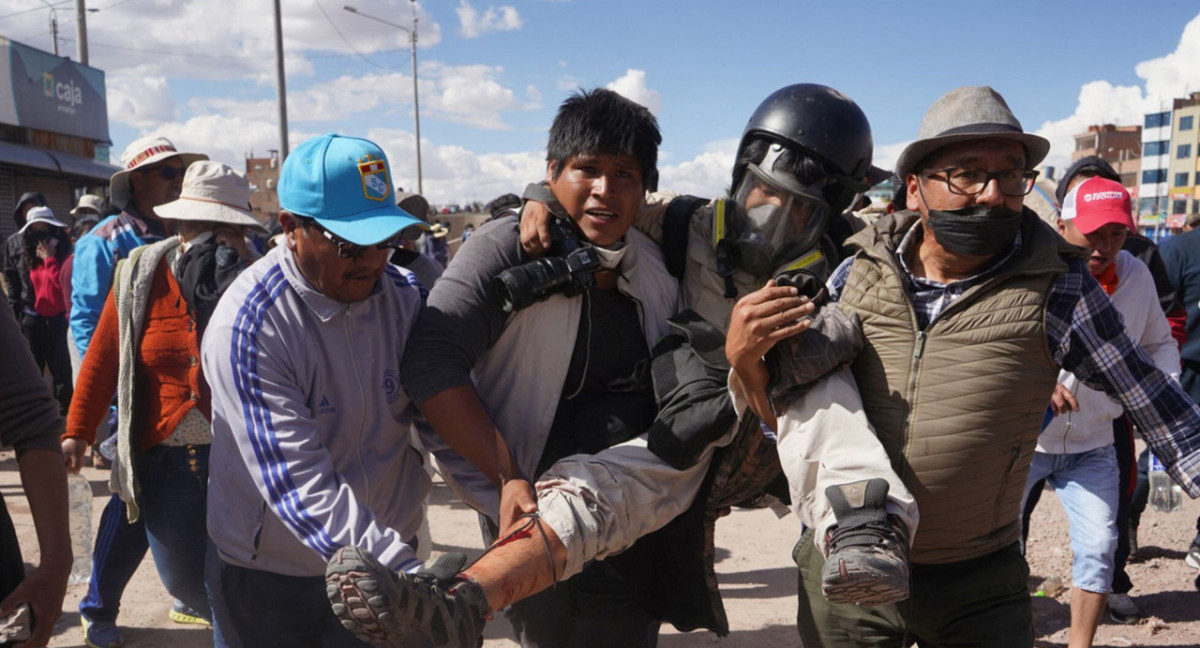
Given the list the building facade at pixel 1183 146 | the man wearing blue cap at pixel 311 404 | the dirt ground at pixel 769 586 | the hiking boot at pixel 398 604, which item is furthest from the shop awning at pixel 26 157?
the building facade at pixel 1183 146

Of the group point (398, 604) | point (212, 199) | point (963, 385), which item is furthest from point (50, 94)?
point (963, 385)

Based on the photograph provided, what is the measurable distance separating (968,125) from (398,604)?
1.73 m

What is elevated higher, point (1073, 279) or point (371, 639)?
point (1073, 279)

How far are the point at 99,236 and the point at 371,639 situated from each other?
131 inches

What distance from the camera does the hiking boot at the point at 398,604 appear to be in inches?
74.0

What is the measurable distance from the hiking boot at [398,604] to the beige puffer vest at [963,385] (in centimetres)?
114

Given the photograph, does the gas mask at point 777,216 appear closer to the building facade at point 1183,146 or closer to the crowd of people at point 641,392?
the crowd of people at point 641,392

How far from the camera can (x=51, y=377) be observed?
937cm

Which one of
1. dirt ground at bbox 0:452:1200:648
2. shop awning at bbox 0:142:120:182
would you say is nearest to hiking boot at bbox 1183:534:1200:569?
dirt ground at bbox 0:452:1200:648

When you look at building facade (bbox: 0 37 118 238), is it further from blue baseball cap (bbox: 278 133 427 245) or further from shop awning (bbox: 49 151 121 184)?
blue baseball cap (bbox: 278 133 427 245)

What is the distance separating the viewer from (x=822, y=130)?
2.82 meters

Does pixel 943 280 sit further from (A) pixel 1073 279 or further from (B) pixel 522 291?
(B) pixel 522 291

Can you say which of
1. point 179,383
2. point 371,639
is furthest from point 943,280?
point 179,383

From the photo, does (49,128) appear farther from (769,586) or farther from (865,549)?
(865,549)
